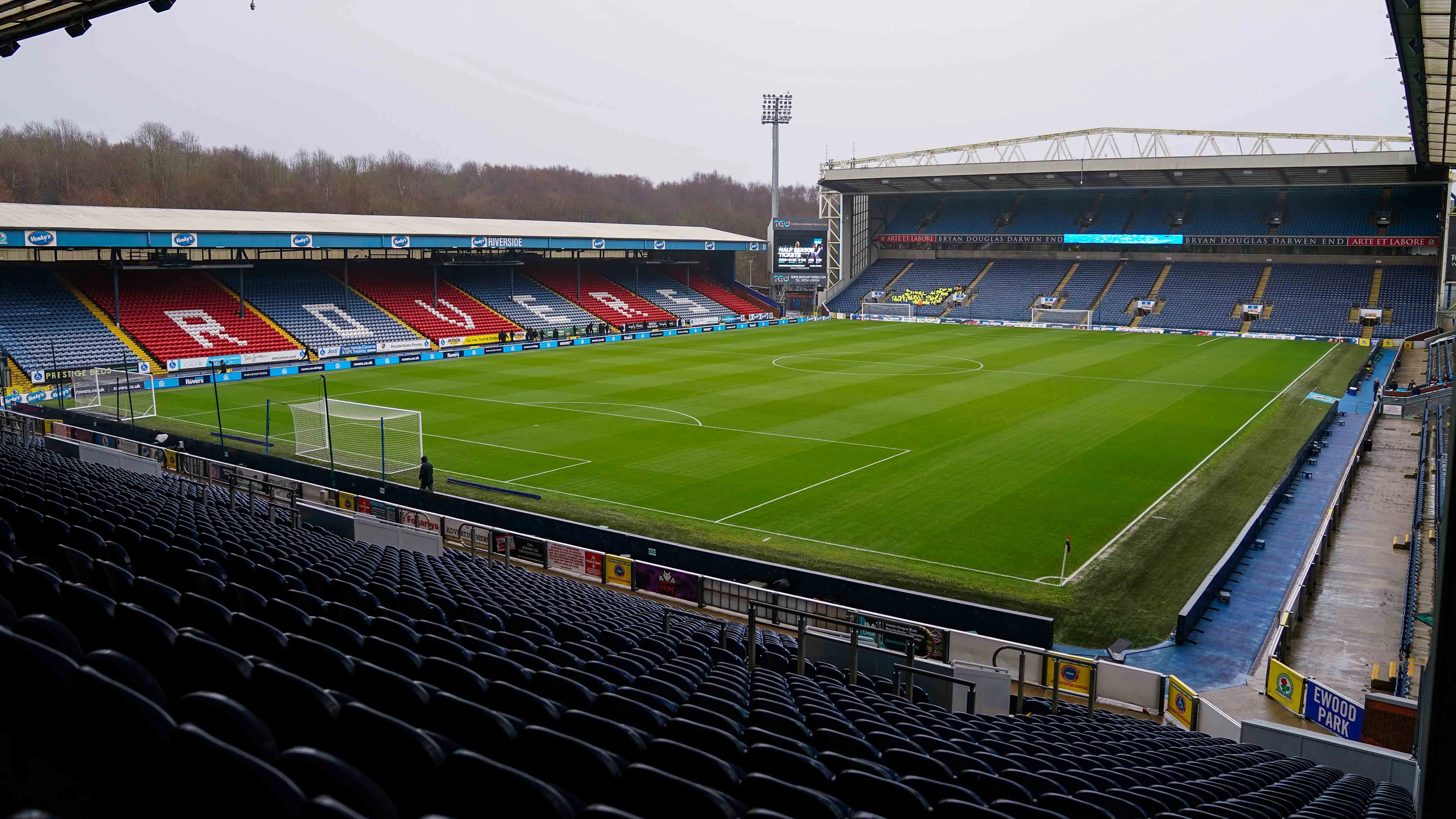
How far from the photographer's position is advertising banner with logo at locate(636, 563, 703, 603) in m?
18.5

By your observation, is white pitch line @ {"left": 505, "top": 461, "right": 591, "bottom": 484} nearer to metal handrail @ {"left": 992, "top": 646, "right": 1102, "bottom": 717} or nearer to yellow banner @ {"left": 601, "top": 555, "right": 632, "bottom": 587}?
yellow banner @ {"left": 601, "top": 555, "right": 632, "bottom": 587}

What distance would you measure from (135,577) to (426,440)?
2689cm

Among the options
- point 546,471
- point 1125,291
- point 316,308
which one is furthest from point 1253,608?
point 1125,291

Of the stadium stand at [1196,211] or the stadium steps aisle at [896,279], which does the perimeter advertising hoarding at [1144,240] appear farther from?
the stadium steps aisle at [896,279]

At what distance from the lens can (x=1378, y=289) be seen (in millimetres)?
69750

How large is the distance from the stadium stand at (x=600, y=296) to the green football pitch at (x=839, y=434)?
567 inches

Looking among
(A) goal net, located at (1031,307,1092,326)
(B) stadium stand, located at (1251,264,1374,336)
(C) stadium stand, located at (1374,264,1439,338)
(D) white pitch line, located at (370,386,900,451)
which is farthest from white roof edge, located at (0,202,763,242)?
(C) stadium stand, located at (1374,264,1439,338)

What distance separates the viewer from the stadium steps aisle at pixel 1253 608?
16219 millimetres

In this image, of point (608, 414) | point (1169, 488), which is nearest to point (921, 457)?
point (1169, 488)

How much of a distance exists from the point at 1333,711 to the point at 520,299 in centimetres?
6212

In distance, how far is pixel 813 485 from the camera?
2691 cm

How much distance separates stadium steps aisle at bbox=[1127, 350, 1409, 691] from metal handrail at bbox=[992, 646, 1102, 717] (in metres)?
1.66

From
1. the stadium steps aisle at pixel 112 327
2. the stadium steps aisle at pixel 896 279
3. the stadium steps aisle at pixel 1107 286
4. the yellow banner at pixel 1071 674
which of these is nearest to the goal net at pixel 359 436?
the stadium steps aisle at pixel 112 327

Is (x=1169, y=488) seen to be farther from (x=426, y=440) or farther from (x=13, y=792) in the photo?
(x=13, y=792)
